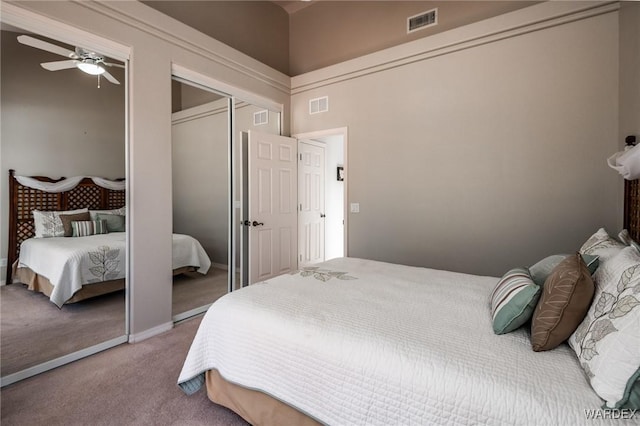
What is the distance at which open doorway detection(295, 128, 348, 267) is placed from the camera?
4.21 m

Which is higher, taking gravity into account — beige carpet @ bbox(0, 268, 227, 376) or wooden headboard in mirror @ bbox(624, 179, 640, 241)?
wooden headboard in mirror @ bbox(624, 179, 640, 241)

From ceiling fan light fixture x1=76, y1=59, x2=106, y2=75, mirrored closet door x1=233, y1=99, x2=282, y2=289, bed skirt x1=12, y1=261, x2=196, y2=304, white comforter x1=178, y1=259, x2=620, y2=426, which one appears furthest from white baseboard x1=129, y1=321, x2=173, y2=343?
ceiling fan light fixture x1=76, y1=59, x2=106, y2=75

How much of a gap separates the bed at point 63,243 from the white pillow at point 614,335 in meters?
2.91

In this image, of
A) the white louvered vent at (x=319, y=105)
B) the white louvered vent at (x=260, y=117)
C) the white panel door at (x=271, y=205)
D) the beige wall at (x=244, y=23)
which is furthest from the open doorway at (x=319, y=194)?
the beige wall at (x=244, y=23)

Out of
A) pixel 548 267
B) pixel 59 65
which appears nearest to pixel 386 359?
pixel 548 267

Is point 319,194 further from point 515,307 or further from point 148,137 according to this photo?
point 515,307

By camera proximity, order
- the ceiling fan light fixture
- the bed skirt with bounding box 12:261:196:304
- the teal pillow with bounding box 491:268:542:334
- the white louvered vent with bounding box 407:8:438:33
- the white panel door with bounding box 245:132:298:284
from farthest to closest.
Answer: the white panel door with bounding box 245:132:298:284
the white louvered vent with bounding box 407:8:438:33
the ceiling fan light fixture
the bed skirt with bounding box 12:261:196:304
the teal pillow with bounding box 491:268:542:334

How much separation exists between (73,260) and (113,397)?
1.07 meters

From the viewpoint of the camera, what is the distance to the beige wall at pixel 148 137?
8.00 ft

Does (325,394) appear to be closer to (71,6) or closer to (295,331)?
(295,331)

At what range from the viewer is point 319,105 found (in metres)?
4.02

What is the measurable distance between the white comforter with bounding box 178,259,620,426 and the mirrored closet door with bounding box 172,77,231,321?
5.03 feet

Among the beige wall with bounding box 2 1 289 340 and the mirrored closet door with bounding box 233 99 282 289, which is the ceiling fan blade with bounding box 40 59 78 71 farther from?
the mirrored closet door with bounding box 233 99 282 289

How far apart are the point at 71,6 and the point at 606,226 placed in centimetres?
438
